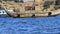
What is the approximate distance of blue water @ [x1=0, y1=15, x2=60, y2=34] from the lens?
2504 mm

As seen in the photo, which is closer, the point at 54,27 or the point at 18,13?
the point at 54,27

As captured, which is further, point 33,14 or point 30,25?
point 33,14

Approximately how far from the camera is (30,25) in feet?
8.80

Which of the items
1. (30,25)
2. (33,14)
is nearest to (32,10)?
(33,14)

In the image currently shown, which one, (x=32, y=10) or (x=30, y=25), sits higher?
(x=32, y=10)

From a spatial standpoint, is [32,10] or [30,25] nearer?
[30,25]

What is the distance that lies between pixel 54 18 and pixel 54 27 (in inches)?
12.2

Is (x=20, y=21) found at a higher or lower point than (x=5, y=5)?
lower

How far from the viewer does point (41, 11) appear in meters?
2.92

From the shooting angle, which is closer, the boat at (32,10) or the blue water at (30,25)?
the blue water at (30,25)

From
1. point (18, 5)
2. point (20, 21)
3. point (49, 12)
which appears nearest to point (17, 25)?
point (20, 21)

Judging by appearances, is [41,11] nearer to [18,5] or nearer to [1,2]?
[18,5]

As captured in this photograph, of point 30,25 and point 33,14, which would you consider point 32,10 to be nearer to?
point 33,14

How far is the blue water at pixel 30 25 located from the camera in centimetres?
250
